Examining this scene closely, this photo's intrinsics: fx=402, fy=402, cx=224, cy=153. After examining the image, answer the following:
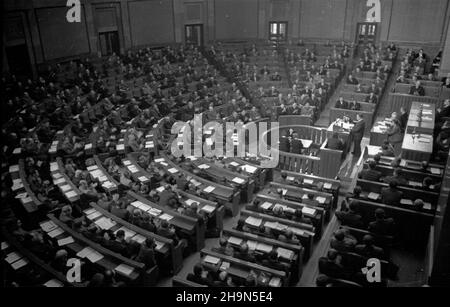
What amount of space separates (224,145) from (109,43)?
10.9 m

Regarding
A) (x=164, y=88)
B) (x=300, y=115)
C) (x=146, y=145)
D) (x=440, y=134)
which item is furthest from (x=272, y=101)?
(x=440, y=134)

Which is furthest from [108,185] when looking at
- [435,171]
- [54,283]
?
[435,171]

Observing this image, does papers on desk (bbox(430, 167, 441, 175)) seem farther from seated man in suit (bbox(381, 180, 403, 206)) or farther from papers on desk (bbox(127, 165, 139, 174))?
papers on desk (bbox(127, 165, 139, 174))

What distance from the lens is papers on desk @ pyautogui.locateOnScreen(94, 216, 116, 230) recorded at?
8688 mm

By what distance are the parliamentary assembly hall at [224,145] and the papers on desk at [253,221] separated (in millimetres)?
47

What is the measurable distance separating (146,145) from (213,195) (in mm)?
3618

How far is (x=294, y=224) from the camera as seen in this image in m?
8.71

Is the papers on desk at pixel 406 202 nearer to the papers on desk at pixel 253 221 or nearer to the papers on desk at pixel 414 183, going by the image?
the papers on desk at pixel 414 183

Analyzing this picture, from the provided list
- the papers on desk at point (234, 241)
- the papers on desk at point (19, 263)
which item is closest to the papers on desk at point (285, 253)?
the papers on desk at point (234, 241)

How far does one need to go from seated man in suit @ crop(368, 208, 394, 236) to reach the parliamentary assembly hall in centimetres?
3

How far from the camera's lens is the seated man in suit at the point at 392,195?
8.75 m

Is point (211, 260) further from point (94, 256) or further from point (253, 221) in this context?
point (94, 256)

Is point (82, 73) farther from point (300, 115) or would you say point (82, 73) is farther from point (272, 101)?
point (300, 115)

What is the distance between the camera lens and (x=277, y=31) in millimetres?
24969
